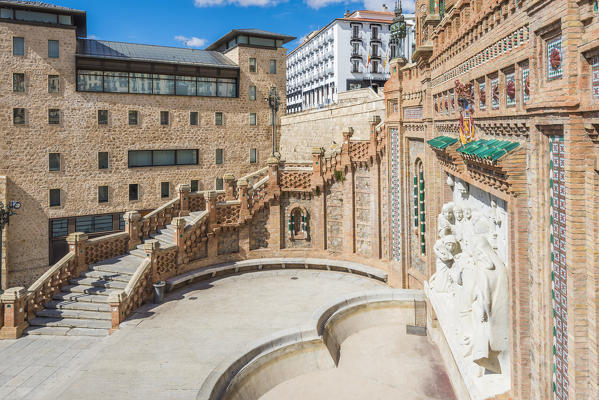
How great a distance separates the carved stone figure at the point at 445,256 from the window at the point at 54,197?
26.5 m

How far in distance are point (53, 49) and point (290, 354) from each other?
89.7ft

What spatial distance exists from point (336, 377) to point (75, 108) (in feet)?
86.9

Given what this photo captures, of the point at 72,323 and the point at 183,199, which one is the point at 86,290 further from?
the point at 183,199

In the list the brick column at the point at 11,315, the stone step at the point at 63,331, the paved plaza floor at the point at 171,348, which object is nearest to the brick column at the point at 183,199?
the paved plaza floor at the point at 171,348

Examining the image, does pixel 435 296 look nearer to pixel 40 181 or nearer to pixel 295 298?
pixel 295 298

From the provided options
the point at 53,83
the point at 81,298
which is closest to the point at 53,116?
the point at 53,83

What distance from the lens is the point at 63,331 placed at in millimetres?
14328

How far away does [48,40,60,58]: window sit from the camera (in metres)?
29.7

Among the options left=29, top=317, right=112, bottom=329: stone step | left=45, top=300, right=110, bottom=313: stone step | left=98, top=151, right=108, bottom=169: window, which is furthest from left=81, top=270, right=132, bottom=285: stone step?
left=98, top=151, right=108, bottom=169: window

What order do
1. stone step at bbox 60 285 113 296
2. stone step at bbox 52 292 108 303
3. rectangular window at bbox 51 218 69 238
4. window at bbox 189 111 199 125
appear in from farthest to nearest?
window at bbox 189 111 199 125, rectangular window at bbox 51 218 69 238, stone step at bbox 60 285 113 296, stone step at bbox 52 292 108 303

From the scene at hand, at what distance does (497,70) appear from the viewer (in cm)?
790

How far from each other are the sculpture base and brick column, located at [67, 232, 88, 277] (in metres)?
12.7

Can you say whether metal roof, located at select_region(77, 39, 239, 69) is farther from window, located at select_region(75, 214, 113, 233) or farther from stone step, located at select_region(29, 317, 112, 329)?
stone step, located at select_region(29, 317, 112, 329)

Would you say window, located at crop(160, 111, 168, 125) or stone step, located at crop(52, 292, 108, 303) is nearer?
stone step, located at crop(52, 292, 108, 303)
